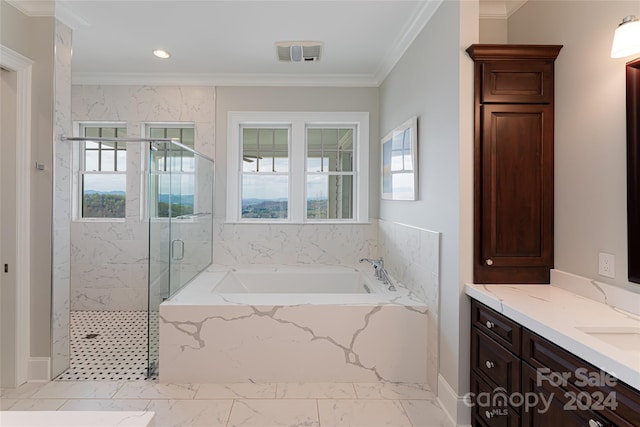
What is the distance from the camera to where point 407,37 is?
9.53 ft

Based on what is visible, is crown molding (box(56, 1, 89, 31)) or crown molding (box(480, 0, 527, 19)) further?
crown molding (box(56, 1, 89, 31))

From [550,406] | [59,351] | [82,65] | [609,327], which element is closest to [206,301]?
[59,351]

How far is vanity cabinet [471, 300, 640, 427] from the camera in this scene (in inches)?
44.4

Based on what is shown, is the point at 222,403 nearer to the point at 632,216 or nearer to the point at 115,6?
the point at 632,216

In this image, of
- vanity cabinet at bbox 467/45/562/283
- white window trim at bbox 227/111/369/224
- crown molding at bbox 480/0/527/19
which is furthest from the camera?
white window trim at bbox 227/111/369/224

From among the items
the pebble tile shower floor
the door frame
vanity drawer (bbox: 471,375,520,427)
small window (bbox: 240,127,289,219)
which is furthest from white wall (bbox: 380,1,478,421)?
the door frame

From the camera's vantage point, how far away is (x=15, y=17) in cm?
246

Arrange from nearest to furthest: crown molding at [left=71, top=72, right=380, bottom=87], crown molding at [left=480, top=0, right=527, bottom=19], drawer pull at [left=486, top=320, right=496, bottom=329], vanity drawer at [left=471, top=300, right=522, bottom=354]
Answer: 1. vanity drawer at [left=471, top=300, right=522, bottom=354]
2. drawer pull at [left=486, top=320, right=496, bottom=329]
3. crown molding at [left=480, top=0, right=527, bottom=19]
4. crown molding at [left=71, top=72, right=380, bottom=87]

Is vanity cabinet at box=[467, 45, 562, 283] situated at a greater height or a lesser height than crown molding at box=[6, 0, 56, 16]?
lesser

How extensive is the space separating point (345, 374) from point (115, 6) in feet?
10.4

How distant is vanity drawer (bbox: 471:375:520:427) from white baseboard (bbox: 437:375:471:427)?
0.28 feet

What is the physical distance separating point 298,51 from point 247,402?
2.91 meters

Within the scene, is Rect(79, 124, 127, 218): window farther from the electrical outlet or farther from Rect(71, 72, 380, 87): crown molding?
the electrical outlet

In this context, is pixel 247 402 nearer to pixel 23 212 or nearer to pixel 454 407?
pixel 454 407
